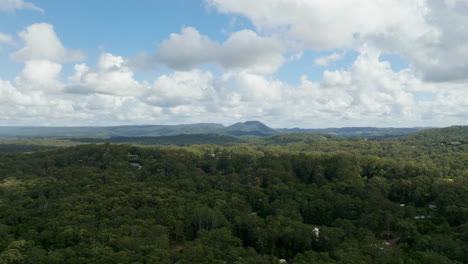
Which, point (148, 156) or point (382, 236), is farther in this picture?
point (148, 156)

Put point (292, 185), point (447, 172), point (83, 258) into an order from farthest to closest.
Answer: point (447, 172) < point (292, 185) < point (83, 258)

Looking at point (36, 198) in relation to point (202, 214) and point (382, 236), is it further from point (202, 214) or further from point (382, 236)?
point (382, 236)

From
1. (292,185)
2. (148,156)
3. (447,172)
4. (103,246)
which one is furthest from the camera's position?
(148,156)

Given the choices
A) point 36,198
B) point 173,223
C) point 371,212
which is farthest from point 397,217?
point 36,198

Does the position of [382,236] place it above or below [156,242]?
below
